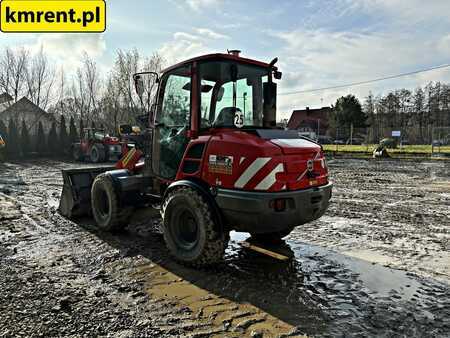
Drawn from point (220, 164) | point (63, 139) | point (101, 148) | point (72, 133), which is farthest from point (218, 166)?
point (72, 133)

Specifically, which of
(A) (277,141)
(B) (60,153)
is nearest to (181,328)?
(A) (277,141)

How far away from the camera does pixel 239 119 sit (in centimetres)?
440

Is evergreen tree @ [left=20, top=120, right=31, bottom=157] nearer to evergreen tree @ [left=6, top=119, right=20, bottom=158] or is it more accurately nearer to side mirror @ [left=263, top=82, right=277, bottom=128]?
evergreen tree @ [left=6, top=119, right=20, bottom=158]

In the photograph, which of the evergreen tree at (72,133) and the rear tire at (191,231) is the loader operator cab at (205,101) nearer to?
the rear tire at (191,231)

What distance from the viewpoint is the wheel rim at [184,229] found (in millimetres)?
4309

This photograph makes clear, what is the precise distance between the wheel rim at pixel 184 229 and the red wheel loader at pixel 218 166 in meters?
0.01

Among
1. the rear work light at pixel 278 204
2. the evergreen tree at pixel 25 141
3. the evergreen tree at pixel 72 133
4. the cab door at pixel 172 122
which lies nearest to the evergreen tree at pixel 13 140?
the evergreen tree at pixel 25 141

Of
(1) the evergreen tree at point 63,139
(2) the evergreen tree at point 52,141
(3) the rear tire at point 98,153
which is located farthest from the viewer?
(1) the evergreen tree at point 63,139

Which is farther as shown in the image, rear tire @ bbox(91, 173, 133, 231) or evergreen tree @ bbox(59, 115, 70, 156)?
evergreen tree @ bbox(59, 115, 70, 156)

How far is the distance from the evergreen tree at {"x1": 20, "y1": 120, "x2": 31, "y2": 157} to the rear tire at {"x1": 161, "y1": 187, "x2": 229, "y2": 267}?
980 inches

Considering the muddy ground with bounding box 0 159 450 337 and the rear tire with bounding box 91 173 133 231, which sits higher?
the rear tire with bounding box 91 173 133 231

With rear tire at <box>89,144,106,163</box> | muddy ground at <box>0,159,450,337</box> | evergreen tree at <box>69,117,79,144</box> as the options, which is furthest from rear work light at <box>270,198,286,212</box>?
evergreen tree at <box>69,117,79,144</box>

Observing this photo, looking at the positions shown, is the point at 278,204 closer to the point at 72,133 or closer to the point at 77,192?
the point at 77,192

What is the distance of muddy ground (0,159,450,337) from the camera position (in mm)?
2938
